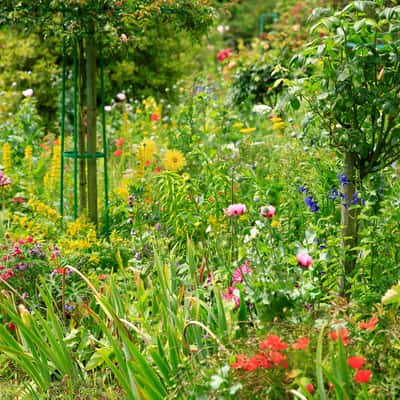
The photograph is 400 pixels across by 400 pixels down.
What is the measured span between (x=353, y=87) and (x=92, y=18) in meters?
1.74

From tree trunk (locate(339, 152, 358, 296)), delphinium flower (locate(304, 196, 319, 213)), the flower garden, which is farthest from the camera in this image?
delphinium flower (locate(304, 196, 319, 213))

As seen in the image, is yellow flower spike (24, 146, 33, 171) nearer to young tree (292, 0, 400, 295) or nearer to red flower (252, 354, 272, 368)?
young tree (292, 0, 400, 295)

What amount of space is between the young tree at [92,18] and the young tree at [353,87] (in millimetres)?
1309

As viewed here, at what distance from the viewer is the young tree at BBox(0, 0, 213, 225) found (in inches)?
151

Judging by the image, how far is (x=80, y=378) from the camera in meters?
2.92

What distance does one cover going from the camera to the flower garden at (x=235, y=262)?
2.25 m

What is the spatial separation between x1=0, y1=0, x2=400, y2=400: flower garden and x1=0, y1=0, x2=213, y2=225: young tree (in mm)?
15

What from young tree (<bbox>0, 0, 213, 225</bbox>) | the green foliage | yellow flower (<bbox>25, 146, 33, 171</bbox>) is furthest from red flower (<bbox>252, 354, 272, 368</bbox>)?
yellow flower (<bbox>25, 146, 33, 171</bbox>)

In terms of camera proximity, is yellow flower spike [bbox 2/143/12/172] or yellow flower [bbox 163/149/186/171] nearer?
yellow flower [bbox 163/149/186/171]

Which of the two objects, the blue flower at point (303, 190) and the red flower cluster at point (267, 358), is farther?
the blue flower at point (303, 190)

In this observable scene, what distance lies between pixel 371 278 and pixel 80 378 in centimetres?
131

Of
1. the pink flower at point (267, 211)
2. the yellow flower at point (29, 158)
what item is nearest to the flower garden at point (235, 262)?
the pink flower at point (267, 211)

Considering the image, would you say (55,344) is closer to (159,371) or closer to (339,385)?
(159,371)

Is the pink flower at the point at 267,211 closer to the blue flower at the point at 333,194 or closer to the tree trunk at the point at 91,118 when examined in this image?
the blue flower at the point at 333,194
